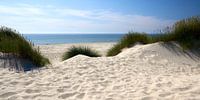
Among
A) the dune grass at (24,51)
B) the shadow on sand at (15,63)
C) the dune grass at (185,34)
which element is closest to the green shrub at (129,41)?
the dune grass at (185,34)

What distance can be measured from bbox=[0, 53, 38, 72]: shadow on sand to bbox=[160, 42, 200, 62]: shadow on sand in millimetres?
4230

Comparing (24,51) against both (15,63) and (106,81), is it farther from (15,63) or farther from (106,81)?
(106,81)

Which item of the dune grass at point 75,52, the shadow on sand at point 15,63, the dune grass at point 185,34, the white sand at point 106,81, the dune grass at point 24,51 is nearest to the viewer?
the white sand at point 106,81

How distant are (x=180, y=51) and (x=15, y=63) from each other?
187 inches

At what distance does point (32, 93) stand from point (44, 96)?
0.25m

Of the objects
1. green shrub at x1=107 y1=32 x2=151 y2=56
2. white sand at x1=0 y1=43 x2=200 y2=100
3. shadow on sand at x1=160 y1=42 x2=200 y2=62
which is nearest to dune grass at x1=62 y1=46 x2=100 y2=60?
green shrub at x1=107 y1=32 x2=151 y2=56

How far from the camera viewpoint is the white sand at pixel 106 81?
425 centimetres

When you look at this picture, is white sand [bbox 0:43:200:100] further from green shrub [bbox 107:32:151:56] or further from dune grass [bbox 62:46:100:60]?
green shrub [bbox 107:32:151:56]

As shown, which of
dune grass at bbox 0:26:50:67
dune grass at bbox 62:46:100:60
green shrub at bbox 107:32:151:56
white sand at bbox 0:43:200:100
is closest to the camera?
white sand at bbox 0:43:200:100

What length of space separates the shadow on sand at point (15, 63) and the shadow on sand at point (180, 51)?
13.9ft

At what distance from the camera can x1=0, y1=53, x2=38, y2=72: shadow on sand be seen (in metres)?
6.15

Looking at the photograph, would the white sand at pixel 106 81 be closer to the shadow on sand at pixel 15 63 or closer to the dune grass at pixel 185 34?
the shadow on sand at pixel 15 63

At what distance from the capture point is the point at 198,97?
12.9 feet

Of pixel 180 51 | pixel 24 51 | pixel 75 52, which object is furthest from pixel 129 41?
pixel 24 51
